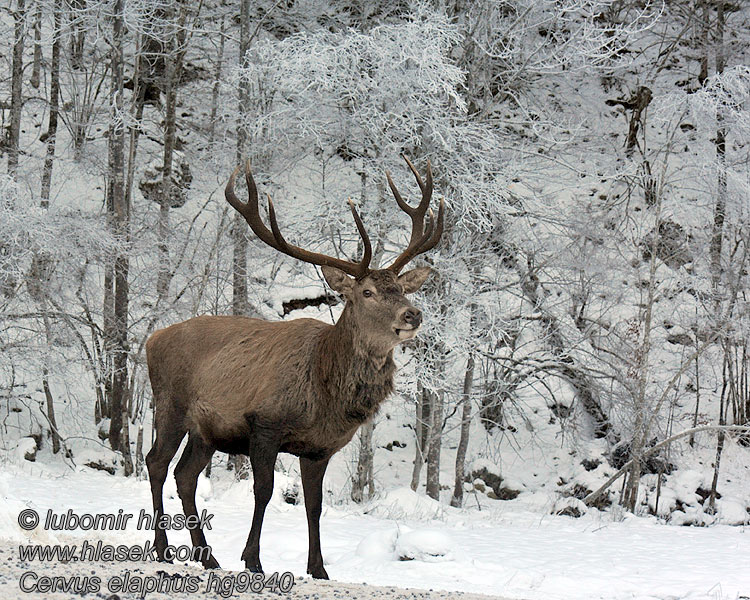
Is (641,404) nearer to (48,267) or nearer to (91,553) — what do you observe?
(48,267)

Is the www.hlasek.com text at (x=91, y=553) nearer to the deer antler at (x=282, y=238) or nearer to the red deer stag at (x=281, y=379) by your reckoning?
the red deer stag at (x=281, y=379)

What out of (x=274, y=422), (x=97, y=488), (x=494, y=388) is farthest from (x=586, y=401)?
(x=274, y=422)

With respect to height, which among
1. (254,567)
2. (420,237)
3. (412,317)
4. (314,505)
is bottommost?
(254,567)

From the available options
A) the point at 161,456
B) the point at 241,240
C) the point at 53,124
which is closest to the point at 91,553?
the point at 161,456

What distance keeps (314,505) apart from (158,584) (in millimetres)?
1479

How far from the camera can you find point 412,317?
16.2ft

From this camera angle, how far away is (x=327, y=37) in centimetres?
1145

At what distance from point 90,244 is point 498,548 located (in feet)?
23.3

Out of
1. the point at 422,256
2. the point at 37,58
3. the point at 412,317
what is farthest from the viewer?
the point at 37,58

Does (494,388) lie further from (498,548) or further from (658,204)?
(498,548)

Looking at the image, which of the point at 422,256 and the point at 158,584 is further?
the point at 422,256

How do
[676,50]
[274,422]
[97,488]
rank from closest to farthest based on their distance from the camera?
[274,422] → [97,488] → [676,50]

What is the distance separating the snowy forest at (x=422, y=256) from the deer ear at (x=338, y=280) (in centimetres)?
456

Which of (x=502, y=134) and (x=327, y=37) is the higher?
(x=327, y=37)
